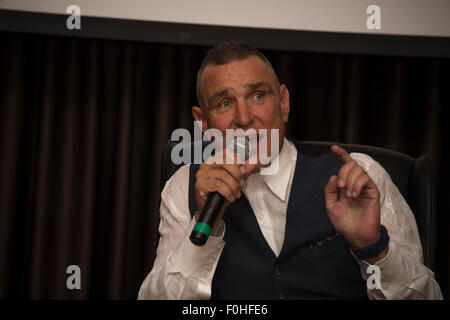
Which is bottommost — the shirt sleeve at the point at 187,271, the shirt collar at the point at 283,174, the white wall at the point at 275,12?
the shirt sleeve at the point at 187,271

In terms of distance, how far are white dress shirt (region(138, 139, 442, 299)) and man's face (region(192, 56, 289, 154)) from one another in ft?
0.50

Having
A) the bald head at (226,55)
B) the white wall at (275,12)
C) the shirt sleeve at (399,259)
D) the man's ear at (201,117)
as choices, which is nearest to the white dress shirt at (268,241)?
the shirt sleeve at (399,259)

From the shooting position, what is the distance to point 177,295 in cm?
95

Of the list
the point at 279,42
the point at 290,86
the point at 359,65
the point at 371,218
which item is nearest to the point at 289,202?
the point at 371,218

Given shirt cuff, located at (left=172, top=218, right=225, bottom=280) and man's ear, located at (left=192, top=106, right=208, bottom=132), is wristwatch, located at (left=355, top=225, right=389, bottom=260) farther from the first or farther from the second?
man's ear, located at (left=192, top=106, right=208, bottom=132)

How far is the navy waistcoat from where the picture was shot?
1.02 m

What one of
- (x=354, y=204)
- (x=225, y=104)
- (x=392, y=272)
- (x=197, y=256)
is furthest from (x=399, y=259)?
(x=225, y=104)

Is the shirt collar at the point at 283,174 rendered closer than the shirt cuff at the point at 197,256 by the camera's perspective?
No

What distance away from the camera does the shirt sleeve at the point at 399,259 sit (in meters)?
0.91

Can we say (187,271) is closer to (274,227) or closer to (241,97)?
(274,227)

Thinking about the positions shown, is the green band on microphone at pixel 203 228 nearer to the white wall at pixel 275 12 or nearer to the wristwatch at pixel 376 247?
the wristwatch at pixel 376 247

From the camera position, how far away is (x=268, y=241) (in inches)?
42.7

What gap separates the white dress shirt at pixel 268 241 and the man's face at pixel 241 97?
0.50ft
